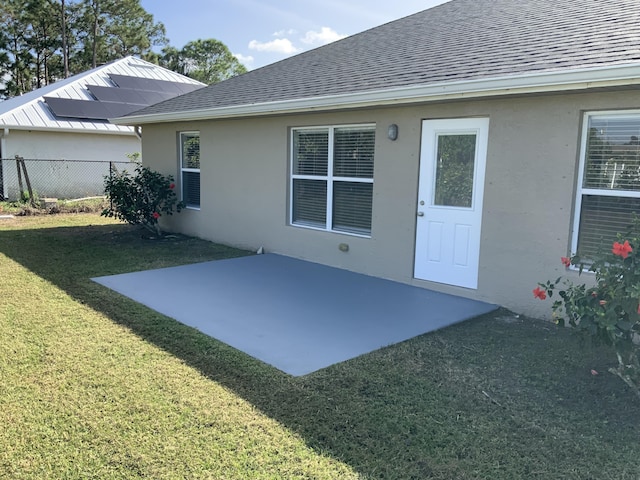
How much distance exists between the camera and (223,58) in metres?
39.5

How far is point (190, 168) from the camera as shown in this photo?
406 inches

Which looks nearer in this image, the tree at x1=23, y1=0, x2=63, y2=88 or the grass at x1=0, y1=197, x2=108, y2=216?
the grass at x1=0, y1=197, x2=108, y2=216

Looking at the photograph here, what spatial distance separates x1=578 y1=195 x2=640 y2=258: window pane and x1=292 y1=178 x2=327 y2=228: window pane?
3722mm

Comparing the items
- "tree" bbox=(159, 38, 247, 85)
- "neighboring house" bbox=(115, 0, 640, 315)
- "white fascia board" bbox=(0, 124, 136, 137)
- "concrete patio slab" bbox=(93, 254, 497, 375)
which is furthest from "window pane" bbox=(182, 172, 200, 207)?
"tree" bbox=(159, 38, 247, 85)

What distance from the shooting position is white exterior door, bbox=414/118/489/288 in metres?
5.79

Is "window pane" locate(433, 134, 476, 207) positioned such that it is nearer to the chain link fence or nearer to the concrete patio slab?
the concrete patio slab

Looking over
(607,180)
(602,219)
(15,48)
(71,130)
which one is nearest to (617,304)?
(602,219)

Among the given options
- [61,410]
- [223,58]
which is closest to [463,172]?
[61,410]

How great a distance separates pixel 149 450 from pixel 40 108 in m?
17.1

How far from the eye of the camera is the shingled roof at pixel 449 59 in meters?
4.87

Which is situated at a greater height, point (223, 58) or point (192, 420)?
point (223, 58)

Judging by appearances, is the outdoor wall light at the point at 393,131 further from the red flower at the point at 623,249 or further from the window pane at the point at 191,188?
the window pane at the point at 191,188

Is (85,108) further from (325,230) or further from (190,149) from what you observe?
(325,230)

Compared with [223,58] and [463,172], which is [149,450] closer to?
[463,172]
